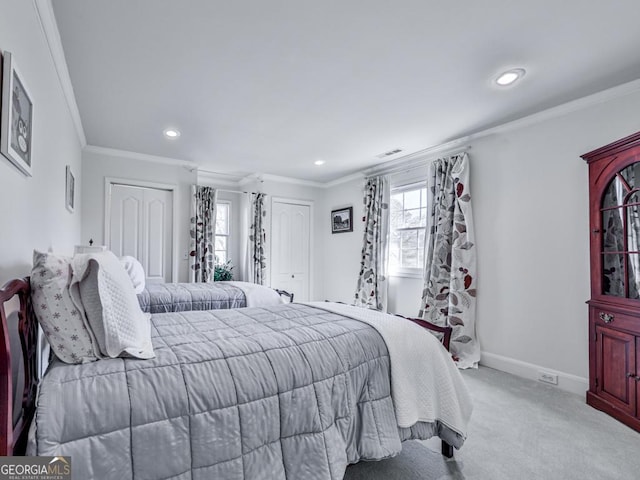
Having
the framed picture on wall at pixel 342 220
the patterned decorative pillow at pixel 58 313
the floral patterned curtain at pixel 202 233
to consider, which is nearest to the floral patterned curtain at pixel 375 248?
the framed picture on wall at pixel 342 220

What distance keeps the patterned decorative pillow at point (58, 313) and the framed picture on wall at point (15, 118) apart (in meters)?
0.47

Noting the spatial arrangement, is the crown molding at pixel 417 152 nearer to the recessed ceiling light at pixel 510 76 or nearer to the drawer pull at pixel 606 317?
the recessed ceiling light at pixel 510 76

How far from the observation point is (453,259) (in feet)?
11.5

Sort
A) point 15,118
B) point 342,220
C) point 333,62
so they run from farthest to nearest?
1. point 342,220
2. point 333,62
3. point 15,118

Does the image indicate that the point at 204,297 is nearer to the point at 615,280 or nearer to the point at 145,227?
the point at 145,227

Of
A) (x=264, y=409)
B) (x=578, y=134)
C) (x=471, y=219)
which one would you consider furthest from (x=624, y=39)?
(x=264, y=409)

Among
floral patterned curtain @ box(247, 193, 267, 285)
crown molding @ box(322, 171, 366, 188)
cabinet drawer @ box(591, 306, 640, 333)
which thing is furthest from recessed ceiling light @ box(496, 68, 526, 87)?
floral patterned curtain @ box(247, 193, 267, 285)

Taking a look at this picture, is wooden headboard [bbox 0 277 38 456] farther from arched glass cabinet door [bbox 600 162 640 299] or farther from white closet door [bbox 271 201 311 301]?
white closet door [bbox 271 201 311 301]

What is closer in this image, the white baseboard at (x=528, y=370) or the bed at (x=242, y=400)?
the bed at (x=242, y=400)

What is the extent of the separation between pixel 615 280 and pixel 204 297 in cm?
347

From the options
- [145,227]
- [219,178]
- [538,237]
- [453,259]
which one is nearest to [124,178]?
[145,227]

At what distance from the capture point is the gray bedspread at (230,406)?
38.9 inches

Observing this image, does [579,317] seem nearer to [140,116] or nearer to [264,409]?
[264,409]

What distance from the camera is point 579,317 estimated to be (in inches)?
107
